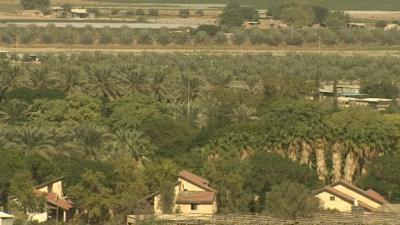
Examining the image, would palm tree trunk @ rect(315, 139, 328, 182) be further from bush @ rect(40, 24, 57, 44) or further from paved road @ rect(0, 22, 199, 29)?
paved road @ rect(0, 22, 199, 29)

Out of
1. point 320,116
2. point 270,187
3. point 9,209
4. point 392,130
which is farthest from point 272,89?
point 9,209

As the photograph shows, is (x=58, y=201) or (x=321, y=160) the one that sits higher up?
(x=58, y=201)

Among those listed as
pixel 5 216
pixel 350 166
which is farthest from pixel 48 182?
pixel 350 166

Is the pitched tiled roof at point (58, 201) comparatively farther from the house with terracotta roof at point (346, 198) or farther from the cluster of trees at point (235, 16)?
the cluster of trees at point (235, 16)

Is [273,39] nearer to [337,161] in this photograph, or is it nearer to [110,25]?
[110,25]

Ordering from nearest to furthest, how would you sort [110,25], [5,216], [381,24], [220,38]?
[5,216] → [220,38] → [110,25] → [381,24]
